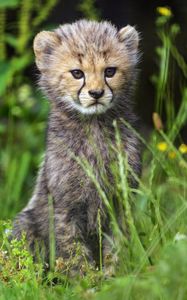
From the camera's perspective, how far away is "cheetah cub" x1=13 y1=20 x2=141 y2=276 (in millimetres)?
6078

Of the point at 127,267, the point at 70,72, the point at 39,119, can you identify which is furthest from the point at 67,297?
the point at 39,119

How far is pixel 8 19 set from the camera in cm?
980

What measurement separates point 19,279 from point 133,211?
3.09 feet

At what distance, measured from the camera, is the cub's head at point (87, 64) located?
19.7 feet

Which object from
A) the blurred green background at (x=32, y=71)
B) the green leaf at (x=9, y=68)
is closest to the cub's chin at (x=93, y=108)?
the green leaf at (x=9, y=68)

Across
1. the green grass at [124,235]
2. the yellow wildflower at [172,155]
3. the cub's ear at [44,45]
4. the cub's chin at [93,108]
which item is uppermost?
the cub's ear at [44,45]

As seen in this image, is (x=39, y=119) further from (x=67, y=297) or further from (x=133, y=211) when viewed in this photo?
(x=67, y=297)

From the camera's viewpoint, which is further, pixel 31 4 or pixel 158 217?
pixel 31 4

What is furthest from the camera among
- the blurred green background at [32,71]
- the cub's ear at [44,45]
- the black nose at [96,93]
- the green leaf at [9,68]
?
the blurred green background at [32,71]

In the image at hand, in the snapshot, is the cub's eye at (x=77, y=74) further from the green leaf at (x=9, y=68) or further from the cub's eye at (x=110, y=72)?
the green leaf at (x=9, y=68)

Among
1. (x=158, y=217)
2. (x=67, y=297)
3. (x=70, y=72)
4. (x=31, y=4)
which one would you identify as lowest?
(x=67, y=297)

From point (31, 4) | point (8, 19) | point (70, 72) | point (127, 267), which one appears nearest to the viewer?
point (127, 267)

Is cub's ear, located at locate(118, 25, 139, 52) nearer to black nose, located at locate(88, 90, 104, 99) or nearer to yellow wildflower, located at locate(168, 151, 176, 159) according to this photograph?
black nose, located at locate(88, 90, 104, 99)

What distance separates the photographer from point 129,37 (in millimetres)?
6422
